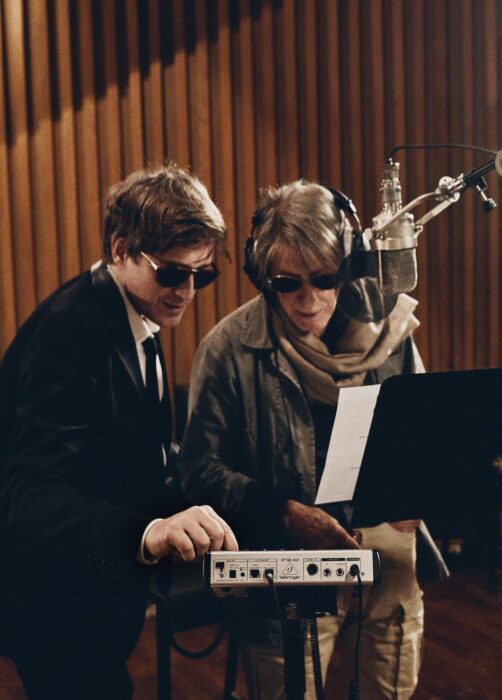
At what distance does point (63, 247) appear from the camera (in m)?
3.88

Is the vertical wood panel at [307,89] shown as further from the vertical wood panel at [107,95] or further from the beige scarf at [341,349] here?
the beige scarf at [341,349]

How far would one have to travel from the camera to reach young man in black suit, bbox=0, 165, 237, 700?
152 centimetres

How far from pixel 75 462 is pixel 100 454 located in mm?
Result: 144

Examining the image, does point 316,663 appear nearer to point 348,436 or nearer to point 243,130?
point 348,436

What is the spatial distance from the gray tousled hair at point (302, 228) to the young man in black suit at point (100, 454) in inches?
7.0

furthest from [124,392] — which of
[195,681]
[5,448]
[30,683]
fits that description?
[195,681]

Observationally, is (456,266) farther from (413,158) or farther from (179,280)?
(179,280)

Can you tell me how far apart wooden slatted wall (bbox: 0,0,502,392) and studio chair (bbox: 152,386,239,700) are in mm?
1547

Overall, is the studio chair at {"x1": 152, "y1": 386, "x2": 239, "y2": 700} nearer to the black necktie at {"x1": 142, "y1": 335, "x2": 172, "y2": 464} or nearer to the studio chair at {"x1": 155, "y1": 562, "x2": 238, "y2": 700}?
the studio chair at {"x1": 155, "y1": 562, "x2": 238, "y2": 700}

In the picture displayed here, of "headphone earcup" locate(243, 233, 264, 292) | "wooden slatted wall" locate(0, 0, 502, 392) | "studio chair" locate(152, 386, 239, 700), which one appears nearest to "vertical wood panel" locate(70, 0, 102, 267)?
"wooden slatted wall" locate(0, 0, 502, 392)

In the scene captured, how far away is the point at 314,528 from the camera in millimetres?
1940

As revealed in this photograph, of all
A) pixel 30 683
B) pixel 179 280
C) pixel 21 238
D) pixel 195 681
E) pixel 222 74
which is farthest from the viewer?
pixel 222 74

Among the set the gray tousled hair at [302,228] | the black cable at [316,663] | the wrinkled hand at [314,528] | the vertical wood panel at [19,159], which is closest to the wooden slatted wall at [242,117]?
the vertical wood panel at [19,159]

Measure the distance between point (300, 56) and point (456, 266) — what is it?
4.43 feet
